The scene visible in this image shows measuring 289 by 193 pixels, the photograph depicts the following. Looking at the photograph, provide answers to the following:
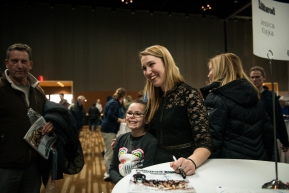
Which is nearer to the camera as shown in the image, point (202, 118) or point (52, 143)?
point (202, 118)

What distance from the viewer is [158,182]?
36.2 inches

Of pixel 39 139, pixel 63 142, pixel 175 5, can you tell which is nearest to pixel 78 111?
pixel 63 142

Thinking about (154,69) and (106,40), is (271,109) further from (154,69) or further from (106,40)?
(106,40)

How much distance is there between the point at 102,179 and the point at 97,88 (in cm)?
897

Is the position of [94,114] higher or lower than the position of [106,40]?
lower

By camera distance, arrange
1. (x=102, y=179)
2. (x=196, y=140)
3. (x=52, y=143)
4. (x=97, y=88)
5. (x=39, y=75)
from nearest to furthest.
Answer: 1. (x=196, y=140)
2. (x=52, y=143)
3. (x=102, y=179)
4. (x=39, y=75)
5. (x=97, y=88)

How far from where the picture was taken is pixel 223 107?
170 centimetres

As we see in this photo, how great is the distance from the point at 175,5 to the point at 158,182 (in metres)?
12.5

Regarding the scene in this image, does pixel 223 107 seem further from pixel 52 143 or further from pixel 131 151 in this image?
pixel 52 143

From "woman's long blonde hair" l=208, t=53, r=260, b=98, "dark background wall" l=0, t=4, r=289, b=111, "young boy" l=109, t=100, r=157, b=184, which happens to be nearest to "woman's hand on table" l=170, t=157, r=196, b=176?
"young boy" l=109, t=100, r=157, b=184

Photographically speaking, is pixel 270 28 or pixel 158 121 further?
pixel 158 121

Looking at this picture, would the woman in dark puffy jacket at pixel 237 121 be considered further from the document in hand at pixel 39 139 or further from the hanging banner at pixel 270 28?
the document in hand at pixel 39 139

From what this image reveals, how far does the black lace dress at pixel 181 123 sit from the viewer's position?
4.00 ft

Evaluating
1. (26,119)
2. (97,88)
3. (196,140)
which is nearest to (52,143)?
(26,119)
